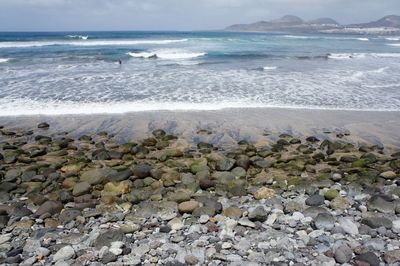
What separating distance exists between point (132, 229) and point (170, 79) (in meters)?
12.3

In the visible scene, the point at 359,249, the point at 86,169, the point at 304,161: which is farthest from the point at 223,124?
the point at 359,249

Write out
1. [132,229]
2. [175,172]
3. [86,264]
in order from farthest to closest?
1. [175,172]
2. [132,229]
3. [86,264]

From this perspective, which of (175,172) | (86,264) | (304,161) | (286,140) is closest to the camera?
(86,264)

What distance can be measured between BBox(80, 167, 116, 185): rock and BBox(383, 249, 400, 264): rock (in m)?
4.23

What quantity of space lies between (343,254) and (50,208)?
384 cm

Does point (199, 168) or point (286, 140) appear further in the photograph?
point (286, 140)

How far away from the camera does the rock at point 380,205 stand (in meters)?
5.25

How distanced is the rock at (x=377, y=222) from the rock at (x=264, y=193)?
1.36 m

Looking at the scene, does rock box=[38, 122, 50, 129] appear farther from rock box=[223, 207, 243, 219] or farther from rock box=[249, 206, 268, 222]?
rock box=[249, 206, 268, 222]

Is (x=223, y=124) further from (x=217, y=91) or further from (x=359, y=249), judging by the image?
(x=359, y=249)

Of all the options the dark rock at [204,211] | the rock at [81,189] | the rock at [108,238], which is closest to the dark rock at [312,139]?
the dark rock at [204,211]

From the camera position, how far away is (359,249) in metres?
4.23

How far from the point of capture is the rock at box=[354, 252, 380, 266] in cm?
397

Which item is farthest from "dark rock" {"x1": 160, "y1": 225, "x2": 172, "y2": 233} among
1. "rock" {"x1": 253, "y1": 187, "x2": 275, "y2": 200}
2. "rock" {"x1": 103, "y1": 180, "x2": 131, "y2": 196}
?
"rock" {"x1": 253, "y1": 187, "x2": 275, "y2": 200}
